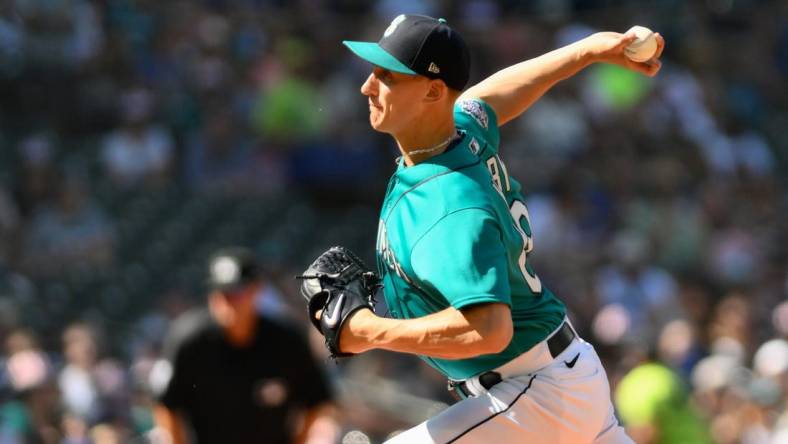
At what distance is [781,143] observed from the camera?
15.2m

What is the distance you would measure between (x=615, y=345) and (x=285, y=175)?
4755 millimetres

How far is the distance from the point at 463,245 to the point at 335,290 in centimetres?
43

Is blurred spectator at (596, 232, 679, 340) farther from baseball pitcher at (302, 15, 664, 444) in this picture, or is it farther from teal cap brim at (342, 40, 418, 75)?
teal cap brim at (342, 40, 418, 75)

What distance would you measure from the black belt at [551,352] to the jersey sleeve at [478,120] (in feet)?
1.98

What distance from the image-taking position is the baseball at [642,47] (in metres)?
4.73

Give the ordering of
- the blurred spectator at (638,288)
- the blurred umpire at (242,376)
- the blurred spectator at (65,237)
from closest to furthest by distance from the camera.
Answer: the blurred umpire at (242,376)
the blurred spectator at (638,288)
the blurred spectator at (65,237)

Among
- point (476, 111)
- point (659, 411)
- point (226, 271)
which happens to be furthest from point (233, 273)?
point (659, 411)

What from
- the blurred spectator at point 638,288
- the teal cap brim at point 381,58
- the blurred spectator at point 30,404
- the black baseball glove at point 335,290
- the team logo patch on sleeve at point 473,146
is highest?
the teal cap brim at point 381,58

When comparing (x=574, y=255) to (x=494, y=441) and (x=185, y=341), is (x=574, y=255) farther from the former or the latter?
(x=494, y=441)

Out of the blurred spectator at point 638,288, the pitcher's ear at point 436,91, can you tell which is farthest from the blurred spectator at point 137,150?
the pitcher's ear at point 436,91

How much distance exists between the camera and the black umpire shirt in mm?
6586

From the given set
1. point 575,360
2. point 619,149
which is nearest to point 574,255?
point 619,149

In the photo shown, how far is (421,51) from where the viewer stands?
4141 millimetres

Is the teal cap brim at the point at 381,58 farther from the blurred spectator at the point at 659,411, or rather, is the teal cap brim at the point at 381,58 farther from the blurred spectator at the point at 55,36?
the blurred spectator at the point at 55,36
